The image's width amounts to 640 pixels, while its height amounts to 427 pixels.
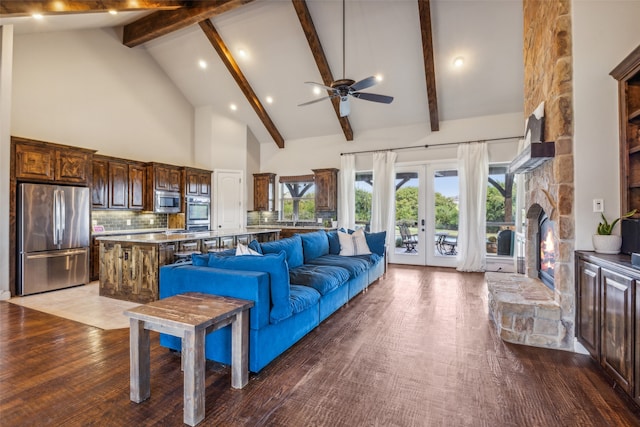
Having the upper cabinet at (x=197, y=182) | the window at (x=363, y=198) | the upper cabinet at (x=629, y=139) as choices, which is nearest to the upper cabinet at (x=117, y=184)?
the upper cabinet at (x=197, y=182)

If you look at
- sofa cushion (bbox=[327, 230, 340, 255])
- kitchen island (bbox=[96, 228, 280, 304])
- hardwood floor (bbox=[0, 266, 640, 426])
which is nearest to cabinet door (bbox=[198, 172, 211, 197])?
kitchen island (bbox=[96, 228, 280, 304])

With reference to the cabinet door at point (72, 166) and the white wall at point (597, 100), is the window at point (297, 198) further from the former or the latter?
the white wall at point (597, 100)

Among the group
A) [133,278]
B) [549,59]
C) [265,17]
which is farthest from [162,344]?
[265,17]

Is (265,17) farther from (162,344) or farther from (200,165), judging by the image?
(162,344)

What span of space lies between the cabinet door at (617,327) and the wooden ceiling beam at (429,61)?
172 inches

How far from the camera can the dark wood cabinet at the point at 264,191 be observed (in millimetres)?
8656

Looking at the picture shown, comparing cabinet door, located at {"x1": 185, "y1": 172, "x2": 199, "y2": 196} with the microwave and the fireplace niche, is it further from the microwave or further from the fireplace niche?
the fireplace niche

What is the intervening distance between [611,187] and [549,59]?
1.39 metres

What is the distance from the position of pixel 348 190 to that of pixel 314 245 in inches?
127

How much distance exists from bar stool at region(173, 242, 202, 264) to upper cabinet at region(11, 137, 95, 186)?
2317 millimetres

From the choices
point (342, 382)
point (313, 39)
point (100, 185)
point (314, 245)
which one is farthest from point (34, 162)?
point (342, 382)

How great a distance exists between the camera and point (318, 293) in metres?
3.19

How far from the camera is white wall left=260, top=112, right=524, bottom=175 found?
20.9 ft

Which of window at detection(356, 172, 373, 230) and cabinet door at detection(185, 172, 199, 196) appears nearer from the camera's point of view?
cabinet door at detection(185, 172, 199, 196)
